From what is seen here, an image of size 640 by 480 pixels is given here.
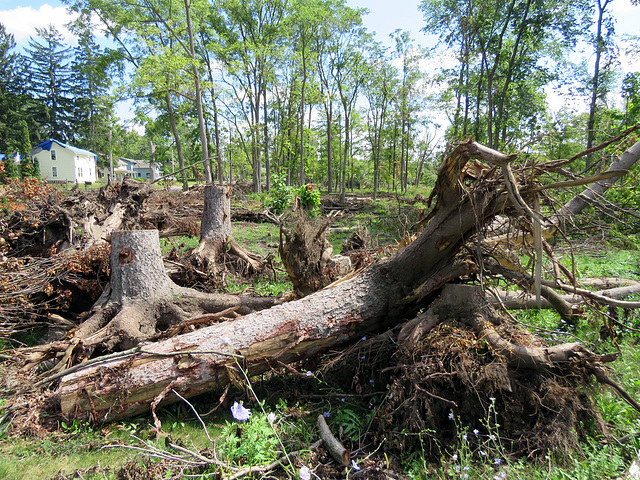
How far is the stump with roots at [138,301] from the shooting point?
3408mm

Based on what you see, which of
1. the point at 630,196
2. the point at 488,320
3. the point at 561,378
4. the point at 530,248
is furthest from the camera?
the point at 630,196

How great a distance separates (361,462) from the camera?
2109 mm

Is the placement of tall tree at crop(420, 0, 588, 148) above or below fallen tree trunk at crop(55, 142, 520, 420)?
above

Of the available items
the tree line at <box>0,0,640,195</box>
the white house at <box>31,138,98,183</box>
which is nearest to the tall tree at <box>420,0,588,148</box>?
the tree line at <box>0,0,640,195</box>

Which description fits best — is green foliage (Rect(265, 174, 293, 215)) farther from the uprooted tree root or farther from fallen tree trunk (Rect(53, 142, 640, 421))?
the uprooted tree root

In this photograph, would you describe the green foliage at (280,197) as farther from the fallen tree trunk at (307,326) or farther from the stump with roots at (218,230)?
the fallen tree trunk at (307,326)

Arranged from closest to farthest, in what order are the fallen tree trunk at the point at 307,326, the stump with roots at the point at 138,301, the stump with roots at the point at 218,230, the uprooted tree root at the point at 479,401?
the uprooted tree root at the point at 479,401, the fallen tree trunk at the point at 307,326, the stump with roots at the point at 138,301, the stump with roots at the point at 218,230

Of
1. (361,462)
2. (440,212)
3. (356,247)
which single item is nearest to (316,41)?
(356,247)

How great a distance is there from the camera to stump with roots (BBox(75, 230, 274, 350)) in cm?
341

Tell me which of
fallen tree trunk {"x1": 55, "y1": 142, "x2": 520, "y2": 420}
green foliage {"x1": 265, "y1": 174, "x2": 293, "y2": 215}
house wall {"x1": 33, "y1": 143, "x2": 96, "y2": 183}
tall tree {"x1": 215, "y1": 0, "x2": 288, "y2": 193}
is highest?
tall tree {"x1": 215, "y1": 0, "x2": 288, "y2": 193}

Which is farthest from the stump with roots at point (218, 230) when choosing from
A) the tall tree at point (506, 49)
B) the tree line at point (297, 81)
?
the tall tree at point (506, 49)

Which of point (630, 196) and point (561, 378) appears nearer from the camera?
point (561, 378)

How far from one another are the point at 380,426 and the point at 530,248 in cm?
178

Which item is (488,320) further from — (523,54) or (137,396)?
(523,54)
